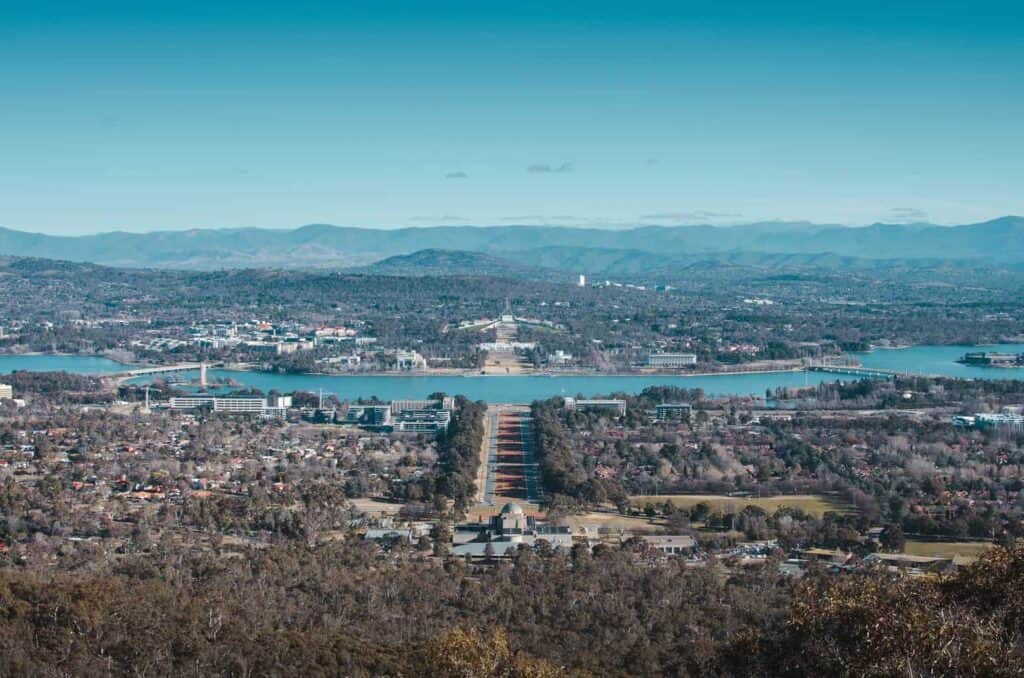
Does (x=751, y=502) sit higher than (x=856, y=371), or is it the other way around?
(x=751, y=502)

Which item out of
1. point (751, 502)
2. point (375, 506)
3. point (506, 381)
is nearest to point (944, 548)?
point (751, 502)

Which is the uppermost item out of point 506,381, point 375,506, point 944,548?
point 944,548

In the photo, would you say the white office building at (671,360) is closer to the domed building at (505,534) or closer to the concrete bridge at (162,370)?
the concrete bridge at (162,370)

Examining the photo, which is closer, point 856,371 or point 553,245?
point 856,371

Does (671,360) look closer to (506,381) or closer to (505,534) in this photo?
(506,381)

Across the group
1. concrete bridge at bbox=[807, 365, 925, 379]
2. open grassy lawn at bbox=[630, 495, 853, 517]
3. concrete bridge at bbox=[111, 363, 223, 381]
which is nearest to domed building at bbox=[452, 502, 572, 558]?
open grassy lawn at bbox=[630, 495, 853, 517]

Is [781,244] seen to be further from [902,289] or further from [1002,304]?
[1002,304]

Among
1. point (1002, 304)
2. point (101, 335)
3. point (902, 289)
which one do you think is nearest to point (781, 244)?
point (902, 289)
